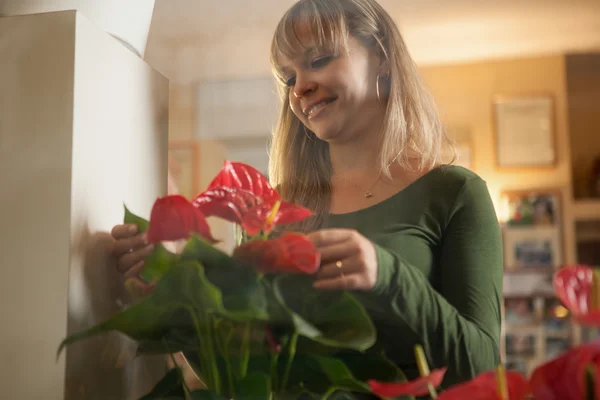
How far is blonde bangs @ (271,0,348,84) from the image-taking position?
479 mm

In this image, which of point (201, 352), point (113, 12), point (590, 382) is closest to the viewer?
point (590, 382)

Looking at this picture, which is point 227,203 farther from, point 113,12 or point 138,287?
point 113,12

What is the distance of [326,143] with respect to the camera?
497 mm

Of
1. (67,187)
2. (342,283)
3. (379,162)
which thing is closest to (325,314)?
(342,283)

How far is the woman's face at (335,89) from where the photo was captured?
1.57ft

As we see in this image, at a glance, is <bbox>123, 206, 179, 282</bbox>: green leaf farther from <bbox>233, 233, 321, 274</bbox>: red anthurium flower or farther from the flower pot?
the flower pot

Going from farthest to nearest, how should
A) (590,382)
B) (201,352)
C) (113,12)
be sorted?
1. (113,12)
2. (201,352)
3. (590,382)

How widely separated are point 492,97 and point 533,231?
99 millimetres

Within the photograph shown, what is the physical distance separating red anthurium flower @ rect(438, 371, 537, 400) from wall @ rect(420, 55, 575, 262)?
0.11m

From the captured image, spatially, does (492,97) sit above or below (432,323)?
above

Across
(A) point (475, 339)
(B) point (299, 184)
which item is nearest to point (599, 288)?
(A) point (475, 339)

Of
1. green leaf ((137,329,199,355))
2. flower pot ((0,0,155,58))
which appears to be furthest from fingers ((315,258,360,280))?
flower pot ((0,0,155,58))

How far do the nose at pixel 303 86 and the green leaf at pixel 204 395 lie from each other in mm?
215

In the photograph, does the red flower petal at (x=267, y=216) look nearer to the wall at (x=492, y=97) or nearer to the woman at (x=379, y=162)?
the woman at (x=379, y=162)
